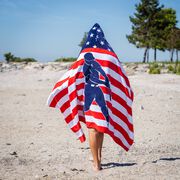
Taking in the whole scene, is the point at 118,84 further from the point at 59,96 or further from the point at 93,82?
the point at 59,96

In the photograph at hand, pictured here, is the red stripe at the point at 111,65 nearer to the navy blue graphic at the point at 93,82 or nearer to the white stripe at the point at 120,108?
the navy blue graphic at the point at 93,82

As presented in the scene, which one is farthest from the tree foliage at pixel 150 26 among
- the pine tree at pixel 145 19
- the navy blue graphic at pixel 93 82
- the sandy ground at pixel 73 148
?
the navy blue graphic at pixel 93 82

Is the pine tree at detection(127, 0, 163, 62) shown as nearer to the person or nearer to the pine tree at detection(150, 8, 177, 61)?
the pine tree at detection(150, 8, 177, 61)

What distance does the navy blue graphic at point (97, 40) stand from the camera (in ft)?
14.3

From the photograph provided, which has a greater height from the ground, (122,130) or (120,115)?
(120,115)

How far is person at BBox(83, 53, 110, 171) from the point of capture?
4.15m

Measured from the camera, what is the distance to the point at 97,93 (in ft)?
13.6

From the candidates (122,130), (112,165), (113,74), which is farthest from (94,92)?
(112,165)

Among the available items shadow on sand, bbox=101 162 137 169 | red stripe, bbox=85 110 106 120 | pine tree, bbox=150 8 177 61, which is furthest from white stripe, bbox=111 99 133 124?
pine tree, bbox=150 8 177 61

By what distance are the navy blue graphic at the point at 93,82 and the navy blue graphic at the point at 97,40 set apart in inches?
5.9

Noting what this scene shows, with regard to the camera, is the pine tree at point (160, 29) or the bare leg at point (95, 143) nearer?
the bare leg at point (95, 143)

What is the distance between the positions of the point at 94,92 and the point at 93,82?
0.13m

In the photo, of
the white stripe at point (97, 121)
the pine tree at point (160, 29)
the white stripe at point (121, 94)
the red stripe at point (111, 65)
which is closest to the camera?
the white stripe at point (97, 121)

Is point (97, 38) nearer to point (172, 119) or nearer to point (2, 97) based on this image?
point (172, 119)
